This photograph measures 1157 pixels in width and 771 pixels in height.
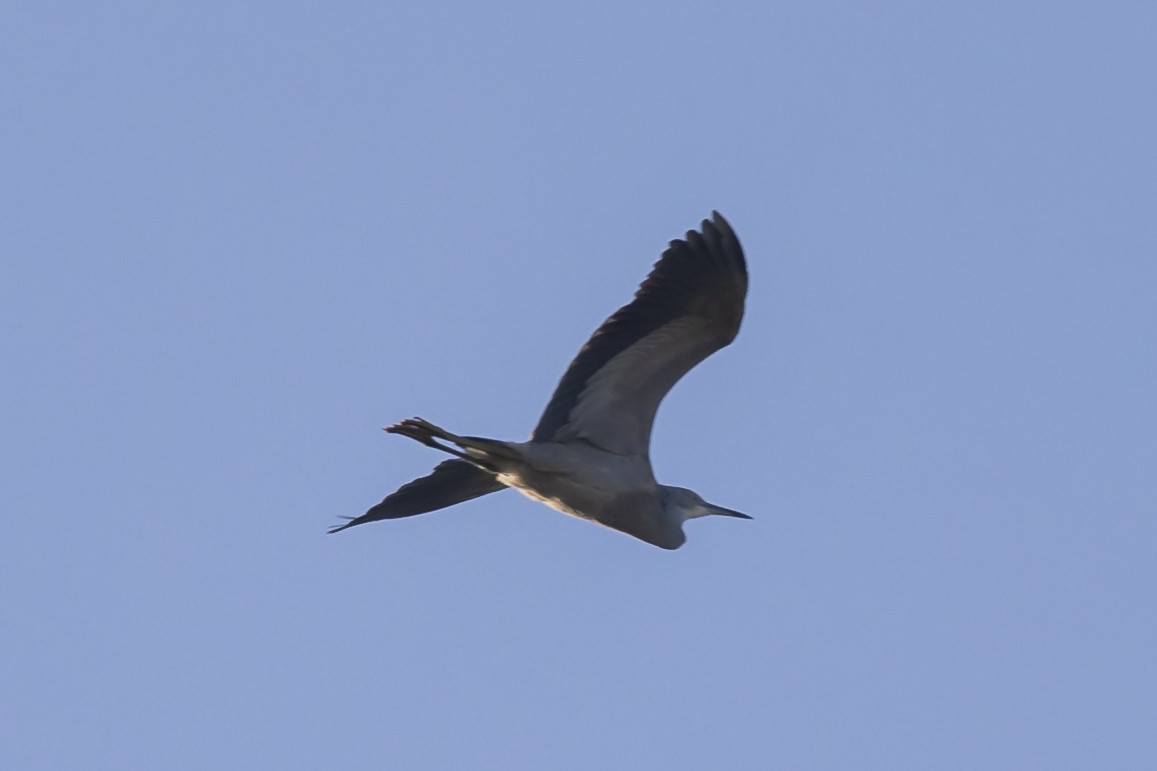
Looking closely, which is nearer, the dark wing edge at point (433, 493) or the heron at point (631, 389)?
the heron at point (631, 389)

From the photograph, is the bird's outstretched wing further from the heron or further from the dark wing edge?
the dark wing edge

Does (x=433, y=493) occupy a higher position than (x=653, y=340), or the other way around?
(x=653, y=340)

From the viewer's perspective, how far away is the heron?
535 inches

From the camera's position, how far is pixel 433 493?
48.3 ft

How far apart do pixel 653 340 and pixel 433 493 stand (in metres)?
2.11

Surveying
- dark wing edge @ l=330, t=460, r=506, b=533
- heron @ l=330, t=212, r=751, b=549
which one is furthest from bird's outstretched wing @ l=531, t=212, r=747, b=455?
dark wing edge @ l=330, t=460, r=506, b=533

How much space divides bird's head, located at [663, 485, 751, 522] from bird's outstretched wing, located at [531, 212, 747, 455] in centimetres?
64

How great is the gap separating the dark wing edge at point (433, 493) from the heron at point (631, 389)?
0.70 m

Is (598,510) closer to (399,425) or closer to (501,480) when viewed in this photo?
(501,480)

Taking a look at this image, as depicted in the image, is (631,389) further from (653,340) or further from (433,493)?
(433,493)

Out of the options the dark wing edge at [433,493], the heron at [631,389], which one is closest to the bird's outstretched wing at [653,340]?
the heron at [631,389]

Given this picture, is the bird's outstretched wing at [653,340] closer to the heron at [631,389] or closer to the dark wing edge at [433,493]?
the heron at [631,389]

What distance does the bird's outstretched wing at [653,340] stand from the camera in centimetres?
1362

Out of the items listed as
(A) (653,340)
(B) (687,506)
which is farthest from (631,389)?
(B) (687,506)
